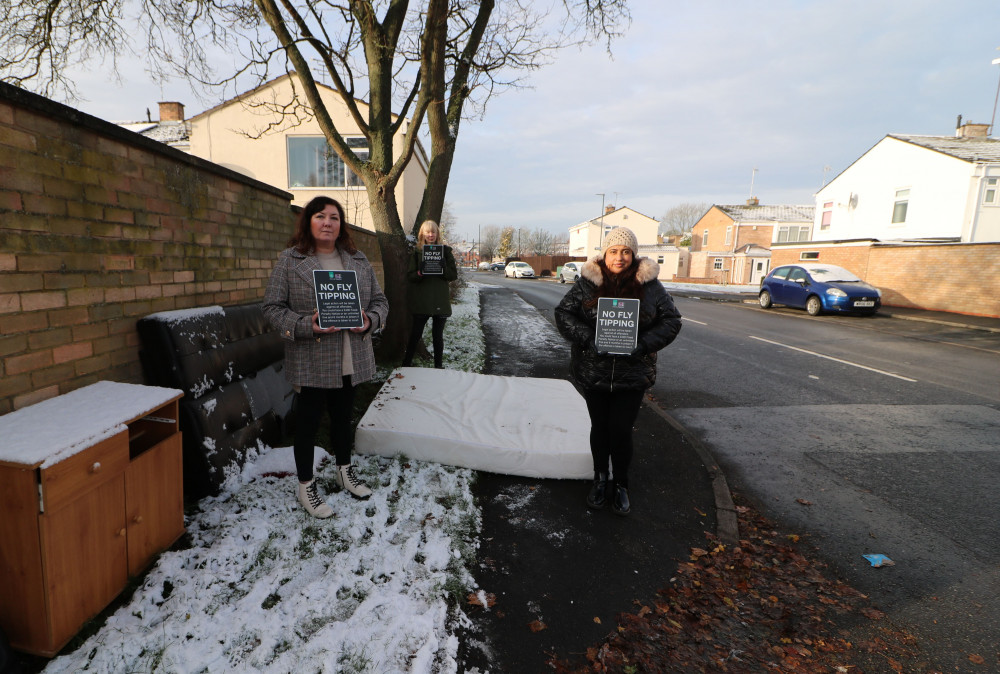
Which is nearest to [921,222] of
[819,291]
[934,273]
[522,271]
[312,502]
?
[934,273]

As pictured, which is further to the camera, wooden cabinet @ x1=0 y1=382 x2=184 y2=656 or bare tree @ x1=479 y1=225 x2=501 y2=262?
bare tree @ x1=479 y1=225 x2=501 y2=262

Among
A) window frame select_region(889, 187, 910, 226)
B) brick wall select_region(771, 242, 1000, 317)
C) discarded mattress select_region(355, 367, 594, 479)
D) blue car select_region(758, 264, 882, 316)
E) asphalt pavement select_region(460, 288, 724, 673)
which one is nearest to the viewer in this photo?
asphalt pavement select_region(460, 288, 724, 673)

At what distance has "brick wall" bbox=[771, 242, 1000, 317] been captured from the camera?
14.8 metres

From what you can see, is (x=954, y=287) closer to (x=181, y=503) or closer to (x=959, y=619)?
(x=959, y=619)

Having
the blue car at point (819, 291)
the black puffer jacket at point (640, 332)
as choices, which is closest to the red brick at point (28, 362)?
the black puffer jacket at point (640, 332)

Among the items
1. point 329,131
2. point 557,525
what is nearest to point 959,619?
point 557,525

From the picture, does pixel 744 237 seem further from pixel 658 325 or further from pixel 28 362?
pixel 28 362

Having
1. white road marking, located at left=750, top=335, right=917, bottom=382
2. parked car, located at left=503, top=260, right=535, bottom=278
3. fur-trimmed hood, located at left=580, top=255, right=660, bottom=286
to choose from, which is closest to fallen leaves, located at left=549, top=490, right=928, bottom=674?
fur-trimmed hood, located at left=580, top=255, right=660, bottom=286

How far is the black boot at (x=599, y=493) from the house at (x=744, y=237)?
43224 mm

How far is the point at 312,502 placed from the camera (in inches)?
117

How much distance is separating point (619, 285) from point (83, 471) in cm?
292

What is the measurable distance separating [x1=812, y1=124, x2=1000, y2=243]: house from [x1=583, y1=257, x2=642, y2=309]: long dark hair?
24.9m

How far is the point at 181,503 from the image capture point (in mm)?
2609

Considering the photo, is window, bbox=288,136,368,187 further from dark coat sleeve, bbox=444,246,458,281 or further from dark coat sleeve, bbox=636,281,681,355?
dark coat sleeve, bbox=636,281,681,355
